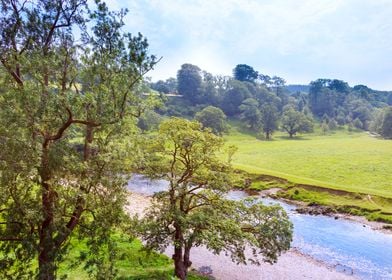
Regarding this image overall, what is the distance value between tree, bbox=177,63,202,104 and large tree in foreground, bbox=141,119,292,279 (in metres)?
147

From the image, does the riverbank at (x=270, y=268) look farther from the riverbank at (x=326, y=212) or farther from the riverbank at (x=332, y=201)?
the riverbank at (x=326, y=212)

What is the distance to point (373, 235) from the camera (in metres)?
38.6

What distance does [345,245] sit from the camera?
35938 millimetres

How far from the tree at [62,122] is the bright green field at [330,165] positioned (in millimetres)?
45046

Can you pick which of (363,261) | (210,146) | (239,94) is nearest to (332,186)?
(363,261)

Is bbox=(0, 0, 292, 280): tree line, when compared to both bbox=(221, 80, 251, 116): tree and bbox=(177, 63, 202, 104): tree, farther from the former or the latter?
bbox=(177, 63, 202, 104): tree

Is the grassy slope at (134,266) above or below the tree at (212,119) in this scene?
below

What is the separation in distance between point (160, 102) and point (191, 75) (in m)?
158

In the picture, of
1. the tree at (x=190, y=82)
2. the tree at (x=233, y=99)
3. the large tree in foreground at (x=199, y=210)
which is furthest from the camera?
the tree at (x=190, y=82)

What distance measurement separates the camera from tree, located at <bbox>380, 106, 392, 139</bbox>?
118 m

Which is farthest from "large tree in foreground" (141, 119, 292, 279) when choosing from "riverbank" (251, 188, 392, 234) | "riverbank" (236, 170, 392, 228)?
"riverbank" (251, 188, 392, 234)

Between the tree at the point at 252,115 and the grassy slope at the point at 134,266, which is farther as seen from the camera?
the tree at the point at 252,115

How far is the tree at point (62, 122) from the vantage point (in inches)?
551

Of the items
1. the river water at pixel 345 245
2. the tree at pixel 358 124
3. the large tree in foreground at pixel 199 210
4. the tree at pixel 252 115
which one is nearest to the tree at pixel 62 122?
the large tree in foreground at pixel 199 210
